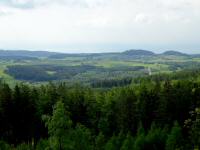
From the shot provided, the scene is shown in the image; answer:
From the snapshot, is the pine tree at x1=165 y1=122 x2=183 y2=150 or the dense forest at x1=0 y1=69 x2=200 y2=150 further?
the dense forest at x1=0 y1=69 x2=200 y2=150

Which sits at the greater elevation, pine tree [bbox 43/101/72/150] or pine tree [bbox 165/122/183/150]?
pine tree [bbox 43/101/72/150]

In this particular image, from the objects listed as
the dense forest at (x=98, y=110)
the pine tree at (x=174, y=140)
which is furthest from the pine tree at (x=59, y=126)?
the dense forest at (x=98, y=110)

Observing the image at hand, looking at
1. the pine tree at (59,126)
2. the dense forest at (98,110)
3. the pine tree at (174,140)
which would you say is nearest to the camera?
the pine tree at (59,126)

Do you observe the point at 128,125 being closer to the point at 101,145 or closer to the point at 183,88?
the point at 183,88

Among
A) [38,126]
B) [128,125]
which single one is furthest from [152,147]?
[38,126]

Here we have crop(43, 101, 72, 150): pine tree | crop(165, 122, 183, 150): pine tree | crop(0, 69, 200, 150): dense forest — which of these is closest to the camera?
crop(43, 101, 72, 150): pine tree

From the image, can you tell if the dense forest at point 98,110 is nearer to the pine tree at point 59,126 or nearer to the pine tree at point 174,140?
the pine tree at point 174,140

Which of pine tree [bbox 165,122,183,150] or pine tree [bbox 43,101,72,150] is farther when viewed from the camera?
pine tree [bbox 165,122,183,150]

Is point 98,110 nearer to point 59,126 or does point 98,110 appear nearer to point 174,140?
point 174,140

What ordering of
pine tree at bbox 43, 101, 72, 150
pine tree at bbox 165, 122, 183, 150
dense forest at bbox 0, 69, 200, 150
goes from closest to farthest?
pine tree at bbox 43, 101, 72, 150 → pine tree at bbox 165, 122, 183, 150 → dense forest at bbox 0, 69, 200, 150

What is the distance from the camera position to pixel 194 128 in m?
18.2

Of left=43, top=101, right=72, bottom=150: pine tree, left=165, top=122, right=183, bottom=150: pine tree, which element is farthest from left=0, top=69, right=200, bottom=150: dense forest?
left=43, top=101, right=72, bottom=150: pine tree

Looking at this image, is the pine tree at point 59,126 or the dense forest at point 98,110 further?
the dense forest at point 98,110

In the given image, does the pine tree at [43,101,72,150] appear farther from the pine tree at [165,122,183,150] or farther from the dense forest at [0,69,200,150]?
the dense forest at [0,69,200,150]
